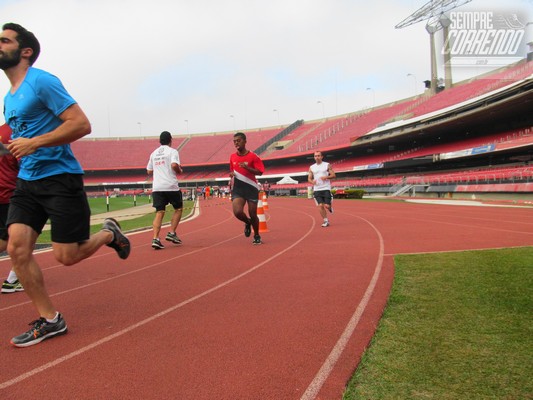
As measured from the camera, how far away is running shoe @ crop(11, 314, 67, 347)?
2.70 m

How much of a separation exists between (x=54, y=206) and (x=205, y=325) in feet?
4.75

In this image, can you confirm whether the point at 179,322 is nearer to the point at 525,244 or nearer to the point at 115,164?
the point at 525,244

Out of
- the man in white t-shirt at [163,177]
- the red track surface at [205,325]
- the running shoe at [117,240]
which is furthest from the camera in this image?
the man in white t-shirt at [163,177]

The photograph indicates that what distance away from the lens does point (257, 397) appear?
6.37 ft

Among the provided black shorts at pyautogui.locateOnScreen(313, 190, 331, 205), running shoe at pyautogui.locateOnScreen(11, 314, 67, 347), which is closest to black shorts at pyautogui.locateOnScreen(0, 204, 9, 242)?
running shoe at pyautogui.locateOnScreen(11, 314, 67, 347)

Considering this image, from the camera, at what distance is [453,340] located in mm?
2463

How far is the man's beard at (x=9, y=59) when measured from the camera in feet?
9.07

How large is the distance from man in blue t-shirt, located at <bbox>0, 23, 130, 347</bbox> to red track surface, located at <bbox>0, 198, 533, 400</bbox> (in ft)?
1.51

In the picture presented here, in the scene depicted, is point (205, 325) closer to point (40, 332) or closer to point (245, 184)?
point (40, 332)

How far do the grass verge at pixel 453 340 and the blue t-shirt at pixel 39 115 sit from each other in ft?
8.39

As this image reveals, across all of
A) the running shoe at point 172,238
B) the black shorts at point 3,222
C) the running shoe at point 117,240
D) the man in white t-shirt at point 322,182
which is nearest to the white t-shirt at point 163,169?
the running shoe at point 172,238

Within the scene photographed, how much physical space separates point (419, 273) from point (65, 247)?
3683mm

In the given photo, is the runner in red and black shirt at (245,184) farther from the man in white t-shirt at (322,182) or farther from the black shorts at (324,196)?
the black shorts at (324,196)

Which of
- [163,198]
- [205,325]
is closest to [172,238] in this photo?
[163,198]
